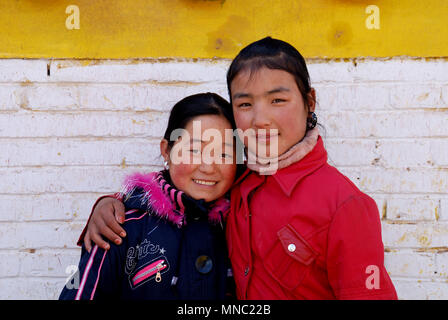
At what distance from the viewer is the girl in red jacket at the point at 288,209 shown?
1.46m

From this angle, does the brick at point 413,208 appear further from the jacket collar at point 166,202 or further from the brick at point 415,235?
the jacket collar at point 166,202

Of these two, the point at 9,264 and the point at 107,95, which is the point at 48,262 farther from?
the point at 107,95

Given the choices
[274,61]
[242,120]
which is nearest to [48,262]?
[242,120]

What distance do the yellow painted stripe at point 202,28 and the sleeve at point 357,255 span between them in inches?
45.9

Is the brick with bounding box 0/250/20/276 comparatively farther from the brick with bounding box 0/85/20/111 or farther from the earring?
the earring

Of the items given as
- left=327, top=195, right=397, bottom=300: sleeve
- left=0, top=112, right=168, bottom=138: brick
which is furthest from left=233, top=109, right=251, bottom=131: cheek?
left=0, top=112, right=168, bottom=138: brick

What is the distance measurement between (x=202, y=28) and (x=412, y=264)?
1794mm

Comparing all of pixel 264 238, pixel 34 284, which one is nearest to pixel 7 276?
pixel 34 284

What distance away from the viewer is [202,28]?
92.8 inches

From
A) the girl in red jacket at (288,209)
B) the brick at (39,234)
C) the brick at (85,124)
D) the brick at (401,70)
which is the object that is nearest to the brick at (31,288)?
the brick at (39,234)

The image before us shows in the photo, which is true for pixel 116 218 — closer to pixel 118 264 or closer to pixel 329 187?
pixel 118 264

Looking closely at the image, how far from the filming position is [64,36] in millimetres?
2373

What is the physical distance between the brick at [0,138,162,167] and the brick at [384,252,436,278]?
Result: 4.85 ft

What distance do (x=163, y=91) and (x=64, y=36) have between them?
64 cm
